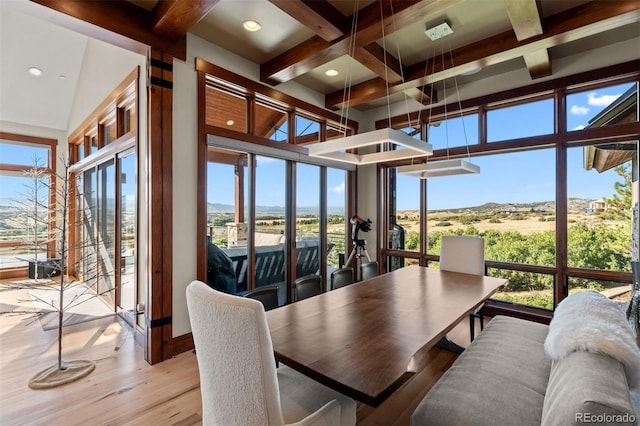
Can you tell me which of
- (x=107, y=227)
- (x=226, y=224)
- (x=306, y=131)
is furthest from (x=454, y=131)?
(x=107, y=227)

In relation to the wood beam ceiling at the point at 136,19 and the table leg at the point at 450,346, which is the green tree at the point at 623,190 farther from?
the wood beam ceiling at the point at 136,19

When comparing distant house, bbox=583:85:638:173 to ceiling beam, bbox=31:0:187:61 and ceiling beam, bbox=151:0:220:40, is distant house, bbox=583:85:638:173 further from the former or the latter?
ceiling beam, bbox=31:0:187:61

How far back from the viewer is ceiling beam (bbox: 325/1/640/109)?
2.36 metres

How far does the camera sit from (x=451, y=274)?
10.4ft

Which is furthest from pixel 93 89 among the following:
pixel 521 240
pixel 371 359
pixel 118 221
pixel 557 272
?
pixel 557 272

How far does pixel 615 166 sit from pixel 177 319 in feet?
15.5

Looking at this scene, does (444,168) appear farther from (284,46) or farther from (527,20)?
(284,46)

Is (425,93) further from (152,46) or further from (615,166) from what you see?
(152,46)

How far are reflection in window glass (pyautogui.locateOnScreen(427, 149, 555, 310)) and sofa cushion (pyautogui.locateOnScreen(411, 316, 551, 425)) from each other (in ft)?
6.64

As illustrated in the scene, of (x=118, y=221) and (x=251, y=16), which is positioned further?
(x=118, y=221)

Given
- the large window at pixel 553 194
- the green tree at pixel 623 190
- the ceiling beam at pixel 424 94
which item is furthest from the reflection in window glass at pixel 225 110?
the green tree at pixel 623 190

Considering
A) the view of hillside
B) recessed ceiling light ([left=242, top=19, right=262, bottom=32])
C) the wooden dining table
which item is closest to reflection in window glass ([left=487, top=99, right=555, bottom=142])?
the view of hillside

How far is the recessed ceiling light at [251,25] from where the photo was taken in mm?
2750

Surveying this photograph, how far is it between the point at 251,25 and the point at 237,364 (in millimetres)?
2880
